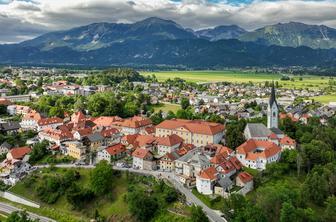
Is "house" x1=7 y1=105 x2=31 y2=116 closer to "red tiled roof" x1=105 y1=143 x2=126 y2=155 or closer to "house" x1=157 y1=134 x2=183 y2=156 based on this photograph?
"red tiled roof" x1=105 y1=143 x2=126 y2=155

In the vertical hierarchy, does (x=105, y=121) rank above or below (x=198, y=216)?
above

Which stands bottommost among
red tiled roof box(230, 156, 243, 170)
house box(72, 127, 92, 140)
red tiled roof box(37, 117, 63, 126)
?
red tiled roof box(230, 156, 243, 170)

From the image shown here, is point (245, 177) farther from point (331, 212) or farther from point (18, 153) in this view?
point (18, 153)

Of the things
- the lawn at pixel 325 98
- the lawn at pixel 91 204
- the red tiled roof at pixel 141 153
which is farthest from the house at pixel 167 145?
the lawn at pixel 325 98

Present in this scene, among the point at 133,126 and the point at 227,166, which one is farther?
the point at 133,126

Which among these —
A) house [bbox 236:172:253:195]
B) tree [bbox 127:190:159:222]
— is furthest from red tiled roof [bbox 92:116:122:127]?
house [bbox 236:172:253:195]

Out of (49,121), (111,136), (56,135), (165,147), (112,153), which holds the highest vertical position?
(49,121)

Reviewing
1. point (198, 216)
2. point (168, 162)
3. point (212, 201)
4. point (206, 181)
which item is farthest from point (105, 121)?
point (198, 216)

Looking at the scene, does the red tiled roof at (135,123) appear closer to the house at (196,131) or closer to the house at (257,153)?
the house at (196,131)
